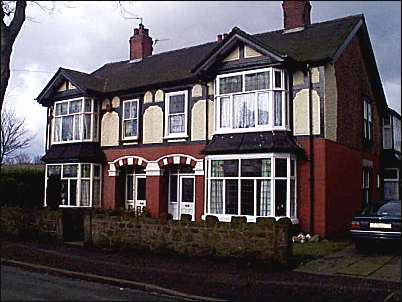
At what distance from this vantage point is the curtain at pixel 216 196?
1928 cm

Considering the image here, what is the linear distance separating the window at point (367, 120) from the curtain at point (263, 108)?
641cm

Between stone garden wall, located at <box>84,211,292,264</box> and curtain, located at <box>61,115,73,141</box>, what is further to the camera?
curtain, located at <box>61,115,73,141</box>

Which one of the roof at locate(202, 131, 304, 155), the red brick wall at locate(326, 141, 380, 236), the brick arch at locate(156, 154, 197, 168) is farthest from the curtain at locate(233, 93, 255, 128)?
the red brick wall at locate(326, 141, 380, 236)

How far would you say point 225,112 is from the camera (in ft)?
64.6

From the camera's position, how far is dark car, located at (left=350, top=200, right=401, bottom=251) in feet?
46.5

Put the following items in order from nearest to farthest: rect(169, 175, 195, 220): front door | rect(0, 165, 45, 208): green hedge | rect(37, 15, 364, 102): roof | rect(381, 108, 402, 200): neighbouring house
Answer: rect(37, 15, 364, 102): roof < rect(169, 175, 195, 220): front door < rect(0, 165, 45, 208): green hedge < rect(381, 108, 402, 200): neighbouring house

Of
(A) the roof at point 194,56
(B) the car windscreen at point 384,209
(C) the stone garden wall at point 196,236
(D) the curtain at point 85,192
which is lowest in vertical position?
(C) the stone garden wall at point 196,236

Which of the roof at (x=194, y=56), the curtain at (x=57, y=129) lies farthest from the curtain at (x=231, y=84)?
the curtain at (x=57, y=129)

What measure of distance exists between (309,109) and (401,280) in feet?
28.0

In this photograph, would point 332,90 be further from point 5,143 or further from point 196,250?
point 5,143

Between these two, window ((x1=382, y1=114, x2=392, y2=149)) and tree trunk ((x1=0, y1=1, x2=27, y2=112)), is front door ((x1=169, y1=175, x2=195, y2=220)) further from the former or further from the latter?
window ((x1=382, y1=114, x2=392, y2=149))

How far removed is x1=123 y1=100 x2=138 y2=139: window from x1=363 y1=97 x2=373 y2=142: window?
10.2 m

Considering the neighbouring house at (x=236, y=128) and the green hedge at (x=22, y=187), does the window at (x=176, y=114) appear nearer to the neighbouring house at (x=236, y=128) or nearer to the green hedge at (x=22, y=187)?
the neighbouring house at (x=236, y=128)

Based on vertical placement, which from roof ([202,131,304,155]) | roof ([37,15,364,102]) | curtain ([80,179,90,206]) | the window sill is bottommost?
curtain ([80,179,90,206])
